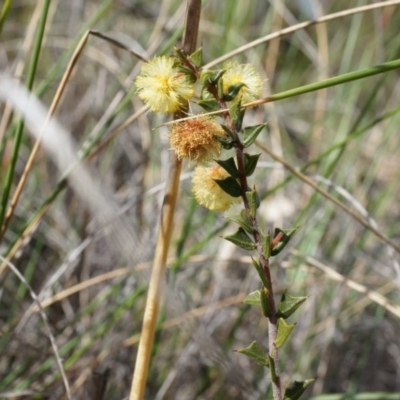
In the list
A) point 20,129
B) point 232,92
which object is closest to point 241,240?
point 232,92

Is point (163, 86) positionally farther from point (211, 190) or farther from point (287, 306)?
point (287, 306)

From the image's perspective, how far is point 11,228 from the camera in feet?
4.91

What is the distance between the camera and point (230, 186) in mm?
520

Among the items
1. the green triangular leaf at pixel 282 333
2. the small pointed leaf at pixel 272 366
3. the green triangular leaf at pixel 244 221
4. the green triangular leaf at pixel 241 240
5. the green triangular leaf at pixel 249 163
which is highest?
the green triangular leaf at pixel 249 163

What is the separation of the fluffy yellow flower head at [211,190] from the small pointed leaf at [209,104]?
58mm

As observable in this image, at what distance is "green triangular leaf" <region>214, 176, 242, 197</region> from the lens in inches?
20.4

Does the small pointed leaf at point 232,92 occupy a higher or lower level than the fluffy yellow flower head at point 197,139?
higher

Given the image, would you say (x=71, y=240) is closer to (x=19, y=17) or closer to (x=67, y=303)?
(x=67, y=303)

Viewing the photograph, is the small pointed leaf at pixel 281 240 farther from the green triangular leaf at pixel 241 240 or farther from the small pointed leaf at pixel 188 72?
the small pointed leaf at pixel 188 72

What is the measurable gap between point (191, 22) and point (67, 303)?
81 centimetres

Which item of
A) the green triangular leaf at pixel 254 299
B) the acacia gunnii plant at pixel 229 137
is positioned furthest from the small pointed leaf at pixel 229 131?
the green triangular leaf at pixel 254 299

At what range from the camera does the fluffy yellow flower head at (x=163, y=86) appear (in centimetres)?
51

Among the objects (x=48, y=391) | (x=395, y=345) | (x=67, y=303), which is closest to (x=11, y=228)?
(x=67, y=303)

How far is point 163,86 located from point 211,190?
3.8 inches
